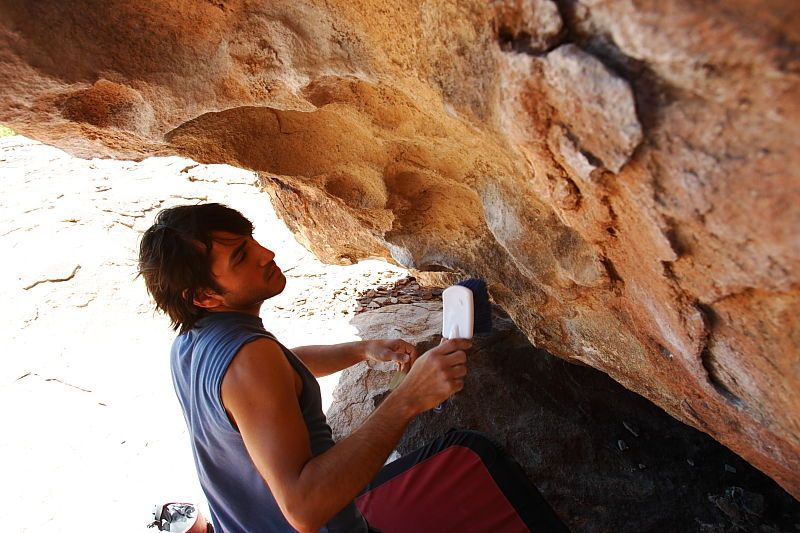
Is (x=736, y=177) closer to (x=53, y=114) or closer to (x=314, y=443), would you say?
(x=314, y=443)

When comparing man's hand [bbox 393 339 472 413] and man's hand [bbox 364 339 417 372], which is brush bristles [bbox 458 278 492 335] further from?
man's hand [bbox 364 339 417 372]

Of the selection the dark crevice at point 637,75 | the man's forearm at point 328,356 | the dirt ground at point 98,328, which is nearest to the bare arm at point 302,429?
the man's forearm at point 328,356

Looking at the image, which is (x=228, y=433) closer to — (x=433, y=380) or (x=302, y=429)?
(x=302, y=429)

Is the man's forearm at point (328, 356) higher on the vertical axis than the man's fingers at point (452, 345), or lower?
lower

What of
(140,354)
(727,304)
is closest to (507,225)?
(727,304)

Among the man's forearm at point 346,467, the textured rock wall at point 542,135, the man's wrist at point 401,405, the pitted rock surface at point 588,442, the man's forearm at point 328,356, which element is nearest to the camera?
the textured rock wall at point 542,135

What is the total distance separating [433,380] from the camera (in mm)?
1368

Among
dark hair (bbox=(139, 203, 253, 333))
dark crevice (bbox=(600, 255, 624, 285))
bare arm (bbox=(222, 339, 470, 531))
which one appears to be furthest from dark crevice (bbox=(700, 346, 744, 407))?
dark hair (bbox=(139, 203, 253, 333))

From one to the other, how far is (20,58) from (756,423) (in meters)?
1.84

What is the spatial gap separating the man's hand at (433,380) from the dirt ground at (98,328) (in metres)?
1.66

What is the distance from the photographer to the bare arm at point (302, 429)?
1218 millimetres

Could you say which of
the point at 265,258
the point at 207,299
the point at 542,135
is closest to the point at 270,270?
the point at 265,258

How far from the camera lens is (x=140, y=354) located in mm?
3959

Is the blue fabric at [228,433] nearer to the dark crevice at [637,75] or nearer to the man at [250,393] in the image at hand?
the man at [250,393]
